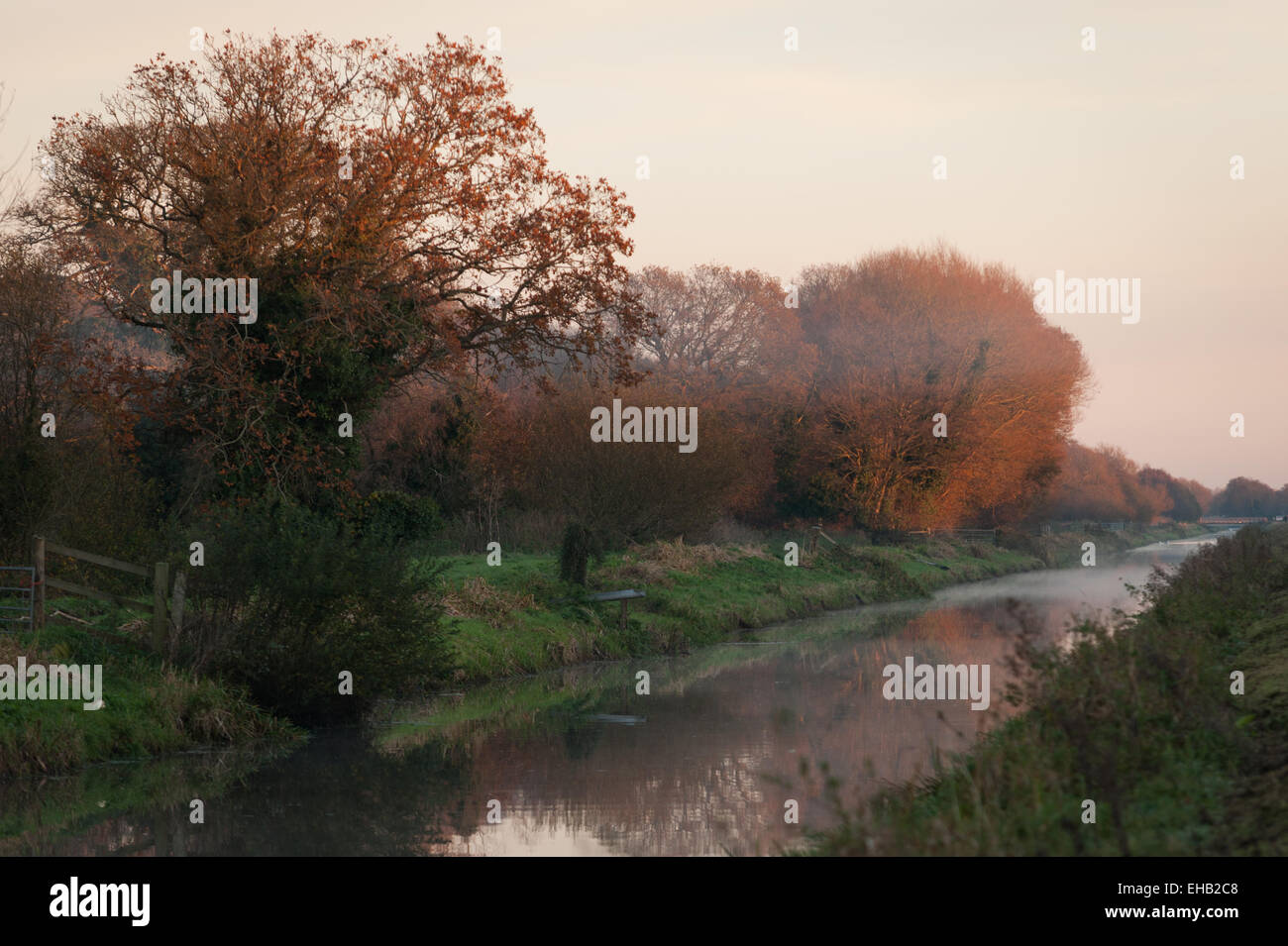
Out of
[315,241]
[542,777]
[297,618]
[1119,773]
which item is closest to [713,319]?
[315,241]

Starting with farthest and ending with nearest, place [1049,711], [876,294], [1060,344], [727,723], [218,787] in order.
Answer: [1060,344] → [876,294] → [727,723] → [218,787] → [1049,711]

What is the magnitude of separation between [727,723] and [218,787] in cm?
642

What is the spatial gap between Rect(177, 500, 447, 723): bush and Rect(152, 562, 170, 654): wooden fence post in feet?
0.91

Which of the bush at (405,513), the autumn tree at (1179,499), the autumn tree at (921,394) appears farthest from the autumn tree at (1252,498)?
the bush at (405,513)

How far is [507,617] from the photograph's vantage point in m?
21.9

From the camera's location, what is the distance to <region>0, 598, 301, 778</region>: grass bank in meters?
12.4

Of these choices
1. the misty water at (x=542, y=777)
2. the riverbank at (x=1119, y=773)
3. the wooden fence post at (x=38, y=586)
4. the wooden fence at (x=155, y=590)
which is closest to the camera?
the riverbank at (x=1119, y=773)

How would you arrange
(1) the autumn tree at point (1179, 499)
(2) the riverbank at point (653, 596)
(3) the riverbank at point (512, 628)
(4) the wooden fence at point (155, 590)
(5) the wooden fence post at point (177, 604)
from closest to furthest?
(3) the riverbank at point (512, 628)
(4) the wooden fence at point (155, 590)
(5) the wooden fence post at point (177, 604)
(2) the riverbank at point (653, 596)
(1) the autumn tree at point (1179, 499)

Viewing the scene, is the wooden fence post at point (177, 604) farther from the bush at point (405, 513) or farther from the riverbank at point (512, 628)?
the bush at point (405, 513)

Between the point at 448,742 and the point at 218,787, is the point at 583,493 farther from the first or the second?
the point at 218,787

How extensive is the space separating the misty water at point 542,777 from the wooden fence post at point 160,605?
5.63 ft

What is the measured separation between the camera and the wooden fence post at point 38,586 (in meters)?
14.5

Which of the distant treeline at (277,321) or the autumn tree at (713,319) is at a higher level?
the autumn tree at (713,319)
